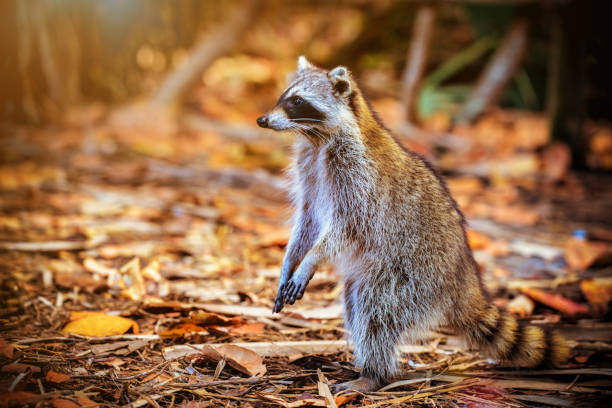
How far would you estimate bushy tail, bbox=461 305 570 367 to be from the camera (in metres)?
3.10

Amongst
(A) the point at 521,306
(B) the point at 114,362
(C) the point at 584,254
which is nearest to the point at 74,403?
(B) the point at 114,362

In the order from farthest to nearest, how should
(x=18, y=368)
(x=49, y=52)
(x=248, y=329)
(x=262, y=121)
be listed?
1. (x=49, y=52)
2. (x=248, y=329)
3. (x=262, y=121)
4. (x=18, y=368)

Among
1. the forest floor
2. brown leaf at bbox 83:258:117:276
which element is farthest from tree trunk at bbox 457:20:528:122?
brown leaf at bbox 83:258:117:276

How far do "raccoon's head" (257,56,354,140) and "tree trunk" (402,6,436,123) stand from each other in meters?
5.31

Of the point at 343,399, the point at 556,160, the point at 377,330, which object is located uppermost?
the point at 556,160

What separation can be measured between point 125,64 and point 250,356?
6.74 m

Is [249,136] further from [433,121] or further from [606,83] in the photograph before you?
[606,83]

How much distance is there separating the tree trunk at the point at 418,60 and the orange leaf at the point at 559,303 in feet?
16.5

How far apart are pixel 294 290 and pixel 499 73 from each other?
7.04m

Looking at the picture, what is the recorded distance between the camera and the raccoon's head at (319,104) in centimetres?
337

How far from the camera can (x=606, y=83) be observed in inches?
292

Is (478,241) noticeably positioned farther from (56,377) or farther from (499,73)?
(499,73)

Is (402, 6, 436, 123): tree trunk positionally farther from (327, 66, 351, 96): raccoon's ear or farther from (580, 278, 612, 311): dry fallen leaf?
(327, 66, 351, 96): raccoon's ear

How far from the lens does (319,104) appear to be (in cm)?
340
